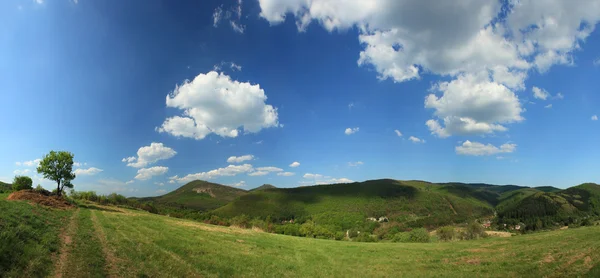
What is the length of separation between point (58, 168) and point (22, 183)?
2893 cm

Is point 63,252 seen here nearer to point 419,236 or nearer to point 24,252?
point 24,252

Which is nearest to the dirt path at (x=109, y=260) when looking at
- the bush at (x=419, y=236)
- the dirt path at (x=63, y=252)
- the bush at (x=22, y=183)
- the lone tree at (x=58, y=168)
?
the dirt path at (x=63, y=252)

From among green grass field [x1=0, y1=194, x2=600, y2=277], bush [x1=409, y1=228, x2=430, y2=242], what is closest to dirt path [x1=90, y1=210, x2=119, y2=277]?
green grass field [x1=0, y1=194, x2=600, y2=277]

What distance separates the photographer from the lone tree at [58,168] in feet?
227

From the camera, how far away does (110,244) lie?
69.8 feet

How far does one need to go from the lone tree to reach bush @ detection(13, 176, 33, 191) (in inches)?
959

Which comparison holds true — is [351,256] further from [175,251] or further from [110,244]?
[110,244]

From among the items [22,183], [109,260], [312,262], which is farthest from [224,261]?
[22,183]

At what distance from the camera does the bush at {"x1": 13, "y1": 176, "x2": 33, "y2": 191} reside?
3307 inches

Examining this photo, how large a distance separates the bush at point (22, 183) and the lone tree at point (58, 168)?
2435 cm

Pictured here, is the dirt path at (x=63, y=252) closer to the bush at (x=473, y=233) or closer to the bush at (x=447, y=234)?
the bush at (x=447, y=234)

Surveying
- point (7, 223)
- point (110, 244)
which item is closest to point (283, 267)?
point (110, 244)

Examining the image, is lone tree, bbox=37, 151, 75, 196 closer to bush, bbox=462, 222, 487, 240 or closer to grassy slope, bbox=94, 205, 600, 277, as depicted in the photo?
grassy slope, bbox=94, 205, 600, 277

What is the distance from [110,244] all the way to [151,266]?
7047 millimetres
